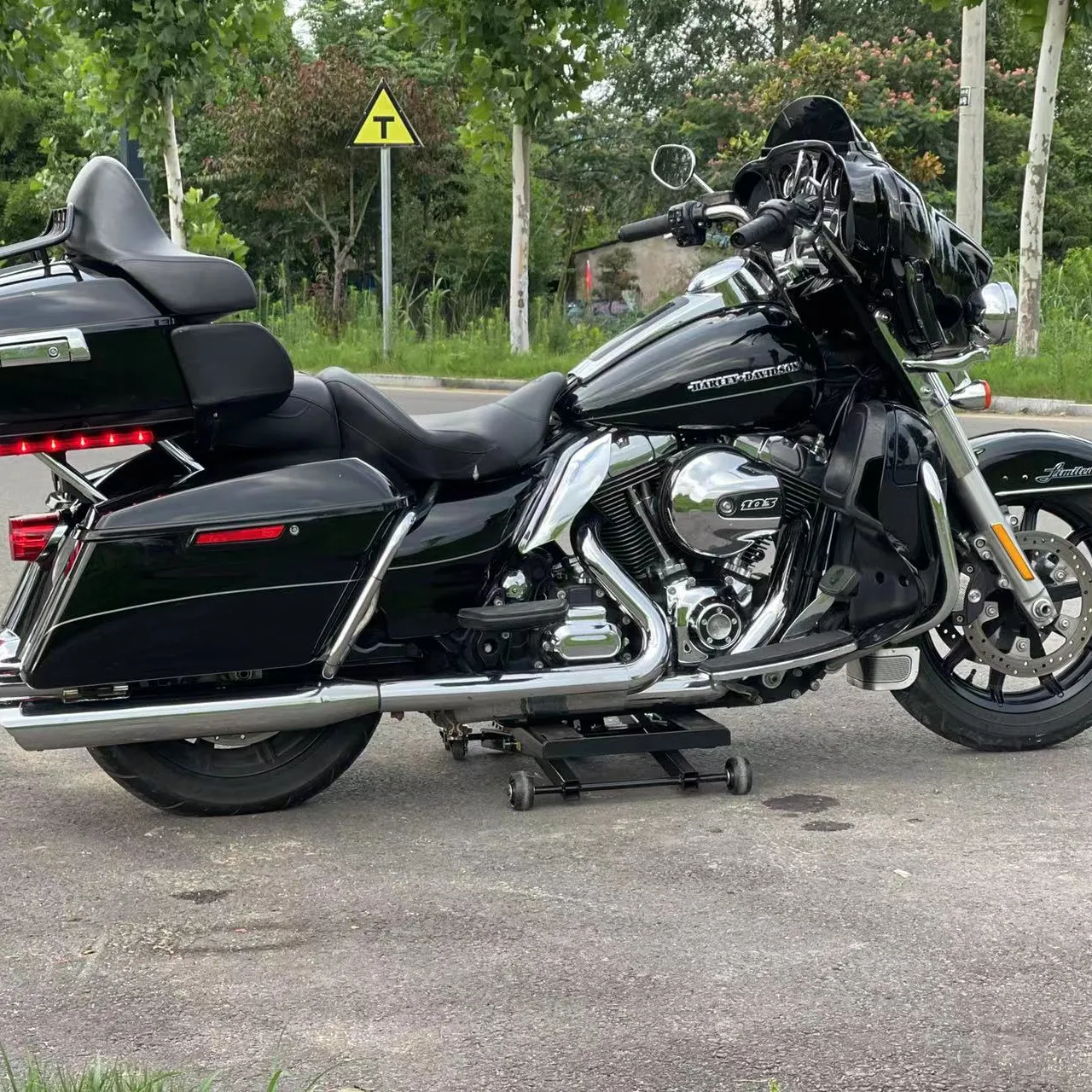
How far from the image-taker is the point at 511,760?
15.4ft

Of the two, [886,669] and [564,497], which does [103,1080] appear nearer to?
[564,497]

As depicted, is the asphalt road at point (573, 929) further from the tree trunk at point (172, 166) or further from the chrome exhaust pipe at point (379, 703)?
the tree trunk at point (172, 166)

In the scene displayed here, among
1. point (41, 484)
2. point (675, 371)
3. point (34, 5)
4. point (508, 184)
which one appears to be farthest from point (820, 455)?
point (508, 184)

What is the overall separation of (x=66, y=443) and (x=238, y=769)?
0.95 metres

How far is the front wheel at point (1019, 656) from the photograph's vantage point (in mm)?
4605

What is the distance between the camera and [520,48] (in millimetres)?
17484

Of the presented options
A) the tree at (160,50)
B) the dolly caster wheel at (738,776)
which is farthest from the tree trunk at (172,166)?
the dolly caster wheel at (738,776)

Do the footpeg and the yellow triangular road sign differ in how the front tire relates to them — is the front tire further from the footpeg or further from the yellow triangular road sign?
the yellow triangular road sign

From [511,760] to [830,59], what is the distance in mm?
25857

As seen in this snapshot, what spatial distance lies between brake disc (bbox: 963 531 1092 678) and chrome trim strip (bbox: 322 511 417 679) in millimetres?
1657

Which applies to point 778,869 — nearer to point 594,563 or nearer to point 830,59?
point 594,563

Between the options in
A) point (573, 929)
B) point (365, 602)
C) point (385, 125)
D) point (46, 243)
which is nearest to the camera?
point (573, 929)

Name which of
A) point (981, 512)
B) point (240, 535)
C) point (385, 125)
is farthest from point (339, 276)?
point (240, 535)

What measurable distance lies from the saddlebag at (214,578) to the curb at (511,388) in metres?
9.40
